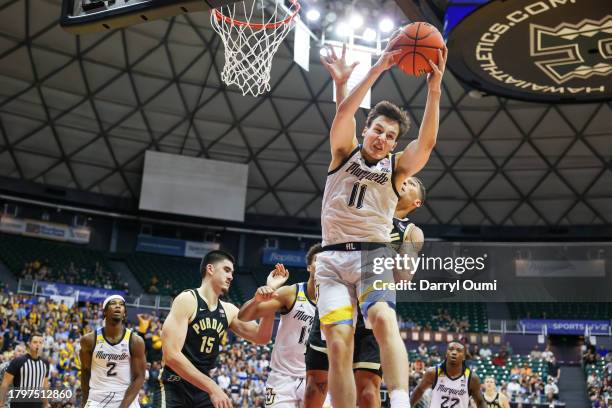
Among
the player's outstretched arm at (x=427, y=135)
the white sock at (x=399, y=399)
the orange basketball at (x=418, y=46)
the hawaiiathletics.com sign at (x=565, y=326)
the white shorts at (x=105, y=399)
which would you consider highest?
the hawaiiathletics.com sign at (x=565, y=326)

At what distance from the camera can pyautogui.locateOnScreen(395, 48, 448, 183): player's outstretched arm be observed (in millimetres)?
4875

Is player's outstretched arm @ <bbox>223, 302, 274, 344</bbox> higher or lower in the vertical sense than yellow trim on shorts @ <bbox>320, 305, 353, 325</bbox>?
higher

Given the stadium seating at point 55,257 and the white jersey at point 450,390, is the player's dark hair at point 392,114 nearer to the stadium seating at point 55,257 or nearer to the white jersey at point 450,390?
the white jersey at point 450,390

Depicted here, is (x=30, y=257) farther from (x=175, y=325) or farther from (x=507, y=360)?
(x=175, y=325)

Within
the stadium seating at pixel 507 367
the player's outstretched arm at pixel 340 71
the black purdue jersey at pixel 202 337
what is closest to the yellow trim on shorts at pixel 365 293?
the player's outstretched arm at pixel 340 71

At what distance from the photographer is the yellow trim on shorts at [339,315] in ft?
15.3

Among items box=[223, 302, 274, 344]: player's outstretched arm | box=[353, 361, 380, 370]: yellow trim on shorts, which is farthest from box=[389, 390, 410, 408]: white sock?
box=[223, 302, 274, 344]: player's outstretched arm

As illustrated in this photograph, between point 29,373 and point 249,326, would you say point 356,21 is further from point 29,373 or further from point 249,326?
point 249,326

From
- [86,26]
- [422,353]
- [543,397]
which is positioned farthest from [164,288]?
[86,26]

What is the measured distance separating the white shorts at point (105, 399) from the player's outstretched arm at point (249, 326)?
1.98m

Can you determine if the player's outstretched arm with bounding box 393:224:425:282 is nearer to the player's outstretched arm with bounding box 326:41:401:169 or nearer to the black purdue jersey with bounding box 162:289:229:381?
the player's outstretched arm with bounding box 326:41:401:169

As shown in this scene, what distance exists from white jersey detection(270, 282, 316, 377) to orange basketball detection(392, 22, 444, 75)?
295 centimetres

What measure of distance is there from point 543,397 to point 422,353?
565 centimetres

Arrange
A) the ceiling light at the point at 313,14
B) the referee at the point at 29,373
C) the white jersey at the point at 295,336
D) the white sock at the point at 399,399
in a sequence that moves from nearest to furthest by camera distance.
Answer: the white sock at the point at 399,399 → the white jersey at the point at 295,336 → the referee at the point at 29,373 → the ceiling light at the point at 313,14
